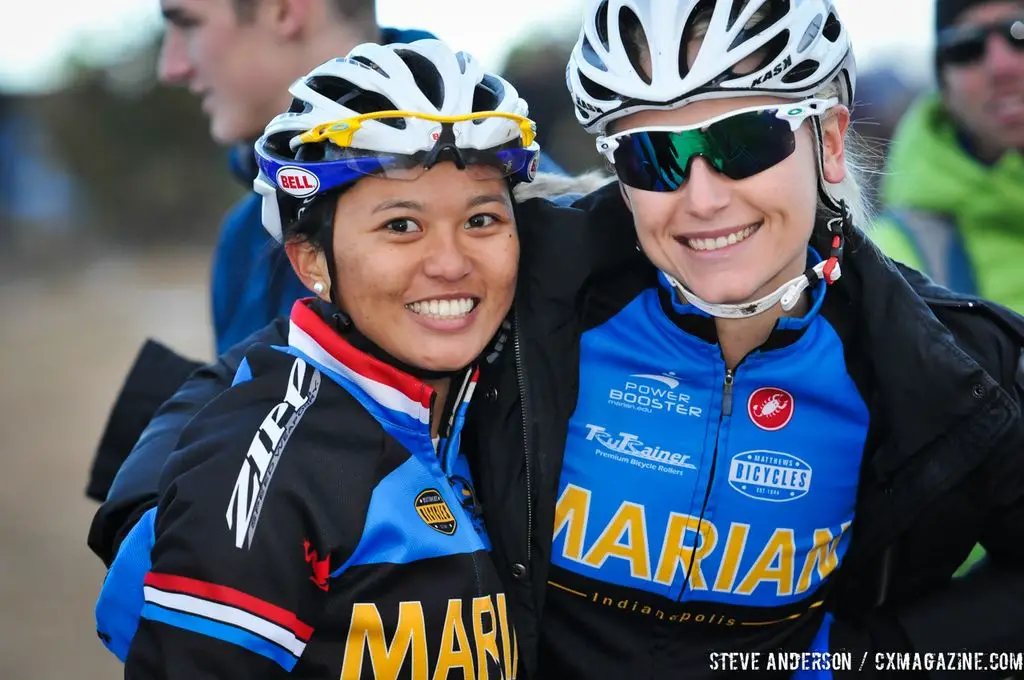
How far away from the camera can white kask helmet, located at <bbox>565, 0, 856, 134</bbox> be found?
282 centimetres

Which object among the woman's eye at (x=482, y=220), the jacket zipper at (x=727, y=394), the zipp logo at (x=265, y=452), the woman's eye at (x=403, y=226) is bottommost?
the jacket zipper at (x=727, y=394)

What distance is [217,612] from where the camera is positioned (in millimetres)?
2395

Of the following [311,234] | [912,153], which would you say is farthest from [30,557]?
[912,153]

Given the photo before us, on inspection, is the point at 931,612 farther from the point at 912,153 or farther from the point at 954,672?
the point at 912,153

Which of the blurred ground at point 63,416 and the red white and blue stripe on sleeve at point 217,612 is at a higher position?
the red white and blue stripe on sleeve at point 217,612

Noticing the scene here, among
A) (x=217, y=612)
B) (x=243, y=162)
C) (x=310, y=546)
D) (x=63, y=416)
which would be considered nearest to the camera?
(x=217, y=612)

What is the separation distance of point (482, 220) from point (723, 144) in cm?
68

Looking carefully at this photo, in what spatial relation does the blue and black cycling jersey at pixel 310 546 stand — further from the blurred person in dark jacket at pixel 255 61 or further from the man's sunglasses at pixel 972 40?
the man's sunglasses at pixel 972 40

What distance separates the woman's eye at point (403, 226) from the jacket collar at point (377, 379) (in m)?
0.32

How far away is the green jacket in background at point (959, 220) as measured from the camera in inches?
173

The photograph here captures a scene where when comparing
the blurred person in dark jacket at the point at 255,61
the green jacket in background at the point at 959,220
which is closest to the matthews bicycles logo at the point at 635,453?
the blurred person in dark jacket at the point at 255,61

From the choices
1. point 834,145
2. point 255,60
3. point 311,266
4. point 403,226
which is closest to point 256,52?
point 255,60

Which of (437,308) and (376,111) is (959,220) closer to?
(437,308)

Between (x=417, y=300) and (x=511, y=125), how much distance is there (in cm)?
54
